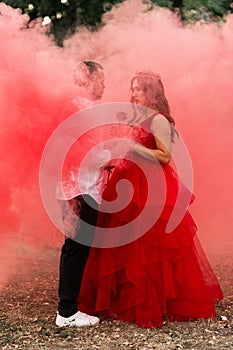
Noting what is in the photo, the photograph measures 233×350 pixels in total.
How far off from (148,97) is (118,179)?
1.52 feet

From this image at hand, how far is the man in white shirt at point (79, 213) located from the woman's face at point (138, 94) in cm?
20

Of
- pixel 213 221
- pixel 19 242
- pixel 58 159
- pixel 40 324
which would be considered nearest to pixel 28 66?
pixel 58 159

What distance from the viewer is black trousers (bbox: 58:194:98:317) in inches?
138

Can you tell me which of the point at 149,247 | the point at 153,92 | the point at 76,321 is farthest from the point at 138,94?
the point at 76,321

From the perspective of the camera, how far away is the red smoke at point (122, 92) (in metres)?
3.65

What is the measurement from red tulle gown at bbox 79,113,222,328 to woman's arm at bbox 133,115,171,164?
0.05 metres

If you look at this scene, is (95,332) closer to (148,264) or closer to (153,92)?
(148,264)

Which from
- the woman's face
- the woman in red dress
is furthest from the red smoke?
the woman in red dress

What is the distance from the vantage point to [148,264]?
344 cm

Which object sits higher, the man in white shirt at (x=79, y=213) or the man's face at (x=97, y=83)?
the man's face at (x=97, y=83)

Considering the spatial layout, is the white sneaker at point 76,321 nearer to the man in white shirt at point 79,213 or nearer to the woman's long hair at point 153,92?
the man in white shirt at point 79,213

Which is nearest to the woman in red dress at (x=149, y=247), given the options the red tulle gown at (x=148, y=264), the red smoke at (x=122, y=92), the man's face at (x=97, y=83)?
the red tulle gown at (x=148, y=264)

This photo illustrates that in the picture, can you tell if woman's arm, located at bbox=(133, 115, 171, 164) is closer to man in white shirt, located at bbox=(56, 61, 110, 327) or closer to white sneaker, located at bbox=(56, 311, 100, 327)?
man in white shirt, located at bbox=(56, 61, 110, 327)

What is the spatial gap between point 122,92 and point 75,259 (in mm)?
1258
